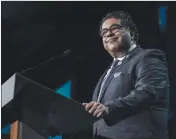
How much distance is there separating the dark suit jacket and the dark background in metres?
0.15

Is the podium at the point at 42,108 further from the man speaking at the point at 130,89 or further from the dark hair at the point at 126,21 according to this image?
the dark hair at the point at 126,21

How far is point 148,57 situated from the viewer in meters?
1.23

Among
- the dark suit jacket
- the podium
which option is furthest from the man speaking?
the podium

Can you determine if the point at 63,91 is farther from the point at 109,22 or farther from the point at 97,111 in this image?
the point at 97,111

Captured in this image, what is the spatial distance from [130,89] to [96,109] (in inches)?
12.1

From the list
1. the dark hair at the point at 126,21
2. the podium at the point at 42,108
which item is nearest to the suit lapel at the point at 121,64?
the dark hair at the point at 126,21

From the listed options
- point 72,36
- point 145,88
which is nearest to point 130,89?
point 145,88

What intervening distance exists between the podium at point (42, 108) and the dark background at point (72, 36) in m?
0.37

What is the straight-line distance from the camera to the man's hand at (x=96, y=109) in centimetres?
86

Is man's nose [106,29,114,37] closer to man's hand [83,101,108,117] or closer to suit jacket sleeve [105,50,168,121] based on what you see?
suit jacket sleeve [105,50,168,121]

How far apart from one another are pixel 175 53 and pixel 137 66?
0.37 metres

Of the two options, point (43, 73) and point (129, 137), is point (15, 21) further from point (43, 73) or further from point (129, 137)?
point (129, 137)

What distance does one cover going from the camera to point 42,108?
907mm

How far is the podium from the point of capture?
83 centimetres
